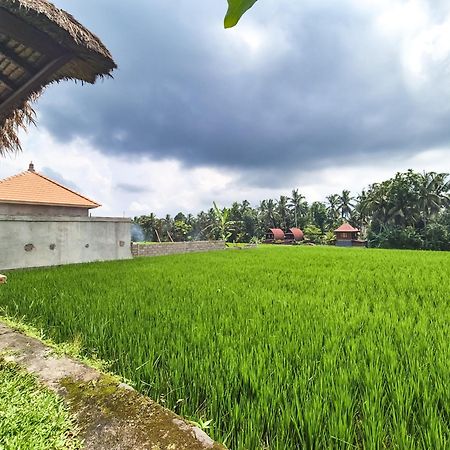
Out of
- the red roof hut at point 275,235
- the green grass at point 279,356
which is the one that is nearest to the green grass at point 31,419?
the green grass at point 279,356

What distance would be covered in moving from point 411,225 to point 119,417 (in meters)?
35.4

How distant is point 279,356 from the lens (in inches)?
71.5

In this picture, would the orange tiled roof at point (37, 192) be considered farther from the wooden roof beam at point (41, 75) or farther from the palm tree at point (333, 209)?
the palm tree at point (333, 209)

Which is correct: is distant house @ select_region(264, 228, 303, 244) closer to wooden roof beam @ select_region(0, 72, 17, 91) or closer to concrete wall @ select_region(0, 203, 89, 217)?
concrete wall @ select_region(0, 203, 89, 217)

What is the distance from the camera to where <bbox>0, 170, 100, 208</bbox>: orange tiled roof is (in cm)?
1063

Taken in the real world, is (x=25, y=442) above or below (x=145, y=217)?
below

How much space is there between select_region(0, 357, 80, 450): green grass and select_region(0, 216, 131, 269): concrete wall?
7101 millimetres

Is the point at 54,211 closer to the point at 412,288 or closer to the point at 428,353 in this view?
the point at 412,288

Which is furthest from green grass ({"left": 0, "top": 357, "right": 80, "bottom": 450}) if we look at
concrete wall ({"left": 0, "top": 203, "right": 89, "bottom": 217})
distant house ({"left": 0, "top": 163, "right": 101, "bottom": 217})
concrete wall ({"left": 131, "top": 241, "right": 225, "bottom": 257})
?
distant house ({"left": 0, "top": 163, "right": 101, "bottom": 217})

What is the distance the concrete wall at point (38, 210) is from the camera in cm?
1029

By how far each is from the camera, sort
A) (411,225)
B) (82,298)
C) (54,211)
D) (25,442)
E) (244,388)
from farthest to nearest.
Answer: (411,225) < (54,211) < (82,298) < (244,388) < (25,442)

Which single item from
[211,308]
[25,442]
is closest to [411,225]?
[211,308]

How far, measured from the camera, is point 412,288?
446 cm

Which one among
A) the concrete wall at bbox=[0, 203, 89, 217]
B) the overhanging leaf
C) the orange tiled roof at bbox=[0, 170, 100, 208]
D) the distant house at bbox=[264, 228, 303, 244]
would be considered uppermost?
the orange tiled roof at bbox=[0, 170, 100, 208]
